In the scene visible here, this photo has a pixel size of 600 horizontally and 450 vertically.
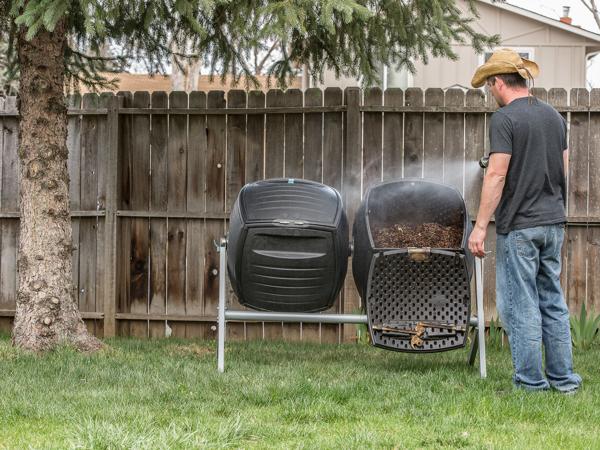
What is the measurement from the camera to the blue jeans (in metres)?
4.25

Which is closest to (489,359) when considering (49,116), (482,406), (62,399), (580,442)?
(482,406)

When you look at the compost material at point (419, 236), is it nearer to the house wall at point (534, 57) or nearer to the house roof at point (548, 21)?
the house wall at point (534, 57)

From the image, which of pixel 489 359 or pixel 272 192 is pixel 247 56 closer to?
pixel 272 192

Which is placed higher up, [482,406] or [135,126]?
[135,126]

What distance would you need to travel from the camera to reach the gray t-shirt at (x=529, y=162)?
428cm

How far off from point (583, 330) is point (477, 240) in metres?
2.46

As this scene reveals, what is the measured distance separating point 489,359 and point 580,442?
100 inches

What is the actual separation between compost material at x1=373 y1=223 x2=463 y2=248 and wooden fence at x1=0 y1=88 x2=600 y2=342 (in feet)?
5.52

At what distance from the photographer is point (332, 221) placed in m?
4.79

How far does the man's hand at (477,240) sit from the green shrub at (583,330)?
231cm

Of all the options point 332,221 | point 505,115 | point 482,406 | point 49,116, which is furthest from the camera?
point 49,116

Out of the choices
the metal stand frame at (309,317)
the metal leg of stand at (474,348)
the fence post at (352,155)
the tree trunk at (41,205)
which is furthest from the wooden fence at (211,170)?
the metal stand frame at (309,317)

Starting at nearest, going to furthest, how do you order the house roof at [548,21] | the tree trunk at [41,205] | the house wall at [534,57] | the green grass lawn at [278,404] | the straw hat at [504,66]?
the green grass lawn at [278,404] < the straw hat at [504,66] < the tree trunk at [41,205] < the house roof at [548,21] < the house wall at [534,57]

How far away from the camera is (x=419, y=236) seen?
4.91 meters
